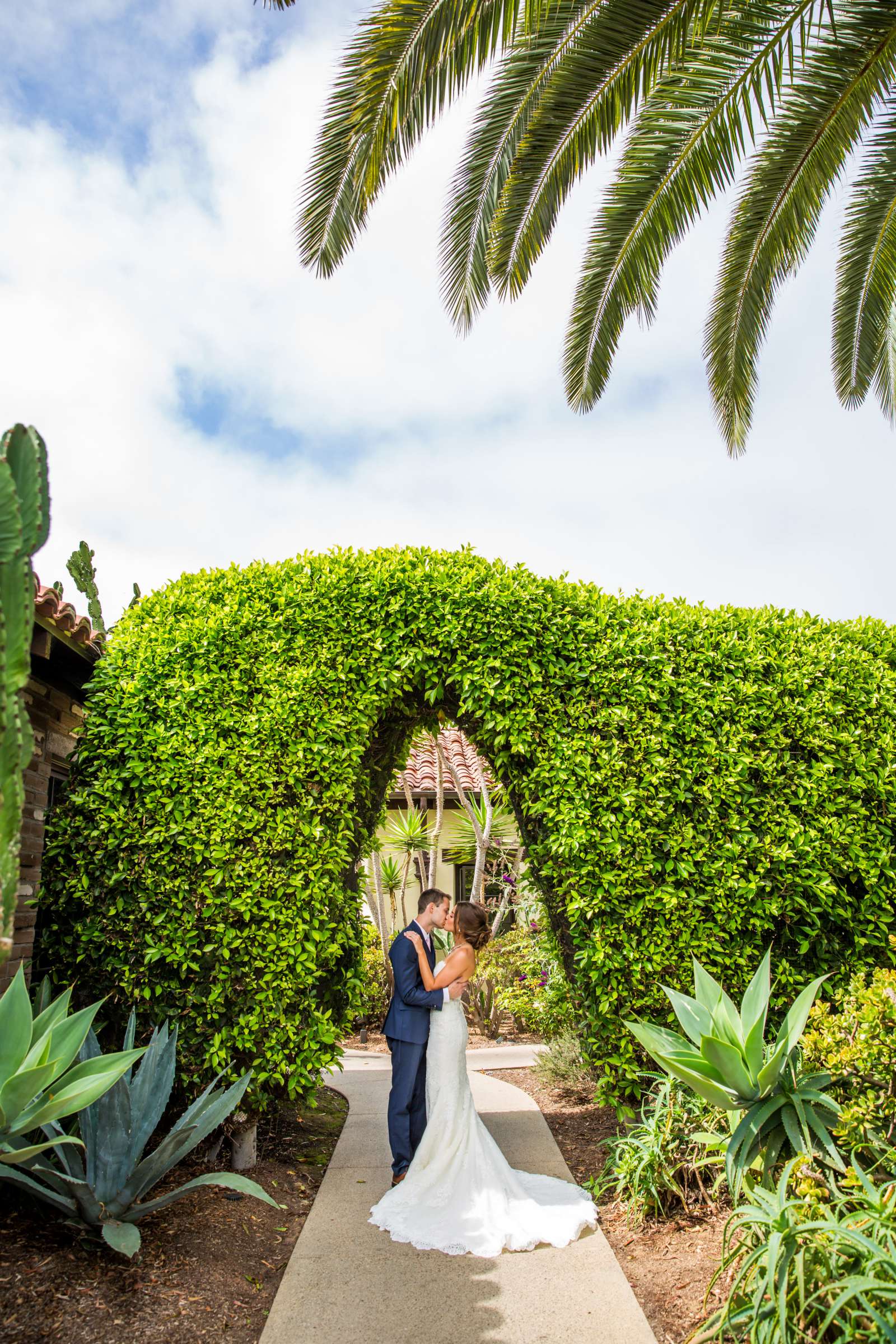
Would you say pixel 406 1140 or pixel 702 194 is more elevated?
pixel 702 194

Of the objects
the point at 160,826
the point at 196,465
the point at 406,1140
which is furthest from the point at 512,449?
the point at 406,1140

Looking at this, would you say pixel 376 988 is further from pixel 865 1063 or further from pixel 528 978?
pixel 865 1063

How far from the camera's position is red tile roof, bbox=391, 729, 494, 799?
13.7m

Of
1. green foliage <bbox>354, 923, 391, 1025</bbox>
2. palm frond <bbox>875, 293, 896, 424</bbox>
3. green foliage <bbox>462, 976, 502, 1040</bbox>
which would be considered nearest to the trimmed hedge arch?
palm frond <bbox>875, 293, 896, 424</bbox>

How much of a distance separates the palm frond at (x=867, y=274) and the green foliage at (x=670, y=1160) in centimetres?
606

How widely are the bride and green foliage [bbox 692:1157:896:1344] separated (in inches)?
56.4

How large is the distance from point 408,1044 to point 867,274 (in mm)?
6766

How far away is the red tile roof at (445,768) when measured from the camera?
13.7 m

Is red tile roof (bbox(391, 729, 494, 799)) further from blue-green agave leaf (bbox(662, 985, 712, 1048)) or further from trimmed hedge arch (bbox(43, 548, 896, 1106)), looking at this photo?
blue-green agave leaf (bbox(662, 985, 712, 1048))

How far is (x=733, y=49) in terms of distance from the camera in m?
5.16

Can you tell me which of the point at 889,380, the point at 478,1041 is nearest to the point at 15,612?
the point at 889,380

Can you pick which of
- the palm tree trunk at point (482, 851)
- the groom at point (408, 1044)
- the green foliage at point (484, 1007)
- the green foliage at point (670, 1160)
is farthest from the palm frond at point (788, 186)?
the green foliage at point (484, 1007)

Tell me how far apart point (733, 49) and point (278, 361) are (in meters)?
4.04

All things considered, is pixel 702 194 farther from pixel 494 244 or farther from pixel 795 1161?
pixel 795 1161
